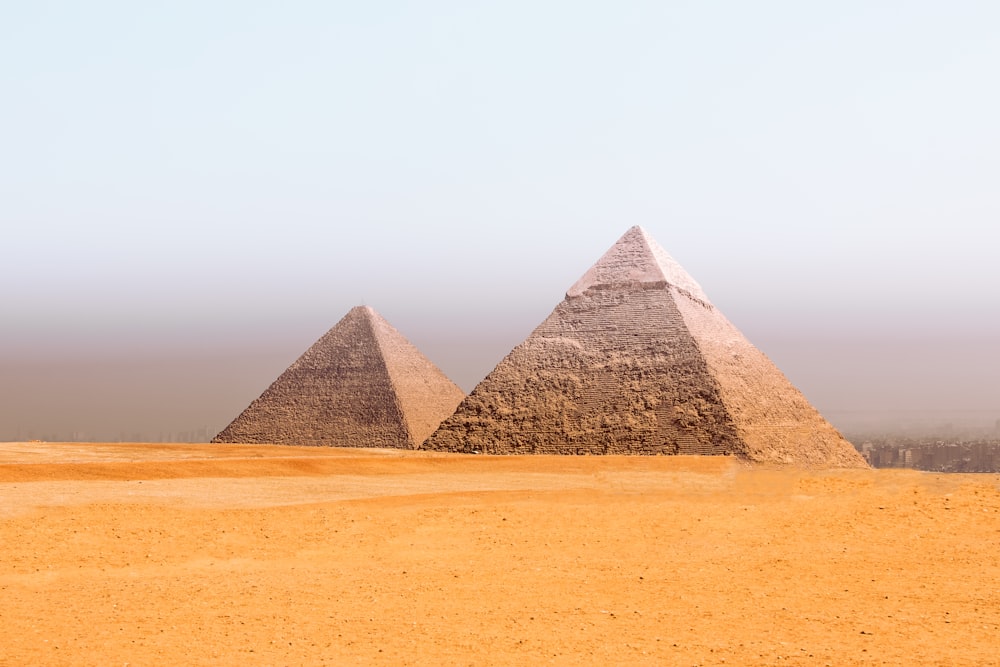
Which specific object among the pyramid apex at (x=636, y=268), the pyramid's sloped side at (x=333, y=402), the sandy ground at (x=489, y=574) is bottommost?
the sandy ground at (x=489, y=574)

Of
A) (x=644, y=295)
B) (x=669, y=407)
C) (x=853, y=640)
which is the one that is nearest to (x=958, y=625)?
(x=853, y=640)

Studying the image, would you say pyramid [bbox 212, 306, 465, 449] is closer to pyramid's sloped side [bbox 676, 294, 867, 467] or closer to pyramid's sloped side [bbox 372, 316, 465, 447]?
pyramid's sloped side [bbox 372, 316, 465, 447]

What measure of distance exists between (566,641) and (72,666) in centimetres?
352

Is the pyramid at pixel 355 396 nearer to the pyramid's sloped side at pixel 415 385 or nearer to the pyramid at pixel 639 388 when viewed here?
the pyramid's sloped side at pixel 415 385

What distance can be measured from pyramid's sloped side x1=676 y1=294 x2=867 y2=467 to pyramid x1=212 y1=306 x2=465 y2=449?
47.9 feet

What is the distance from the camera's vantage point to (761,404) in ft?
107

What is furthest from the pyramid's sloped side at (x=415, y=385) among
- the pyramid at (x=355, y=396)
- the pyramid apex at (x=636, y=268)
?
the pyramid apex at (x=636, y=268)

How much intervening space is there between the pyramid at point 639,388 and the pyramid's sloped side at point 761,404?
6 centimetres

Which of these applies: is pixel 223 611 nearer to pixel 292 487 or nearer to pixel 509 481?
pixel 292 487

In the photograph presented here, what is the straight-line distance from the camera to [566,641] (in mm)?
7102

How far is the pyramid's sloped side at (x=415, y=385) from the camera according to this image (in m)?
43.7

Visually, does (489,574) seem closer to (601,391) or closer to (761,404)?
(601,391)

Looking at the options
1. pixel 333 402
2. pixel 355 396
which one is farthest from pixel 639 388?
pixel 333 402

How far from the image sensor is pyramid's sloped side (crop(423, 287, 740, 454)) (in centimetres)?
3100
